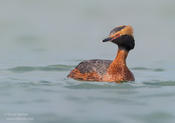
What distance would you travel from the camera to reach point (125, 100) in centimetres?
1539

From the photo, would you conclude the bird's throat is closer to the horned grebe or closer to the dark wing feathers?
the horned grebe

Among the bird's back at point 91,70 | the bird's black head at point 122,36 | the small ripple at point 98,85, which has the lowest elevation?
the small ripple at point 98,85

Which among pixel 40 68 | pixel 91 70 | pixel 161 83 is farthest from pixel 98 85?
pixel 40 68

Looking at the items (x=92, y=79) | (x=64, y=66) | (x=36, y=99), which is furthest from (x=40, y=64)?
(x=36, y=99)

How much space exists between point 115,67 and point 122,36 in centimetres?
102

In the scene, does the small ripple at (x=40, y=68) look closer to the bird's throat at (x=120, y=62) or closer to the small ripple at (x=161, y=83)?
the bird's throat at (x=120, y=62)

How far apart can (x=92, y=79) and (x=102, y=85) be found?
102 cm

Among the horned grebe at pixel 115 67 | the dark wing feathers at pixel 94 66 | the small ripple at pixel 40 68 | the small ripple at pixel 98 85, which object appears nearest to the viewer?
the small ripple at pixel 98 85

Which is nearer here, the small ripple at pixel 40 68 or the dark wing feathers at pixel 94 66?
the dark wing feathers at pixel 94 66

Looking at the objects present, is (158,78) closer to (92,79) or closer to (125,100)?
(92,79)

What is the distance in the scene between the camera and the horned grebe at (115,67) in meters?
18.5

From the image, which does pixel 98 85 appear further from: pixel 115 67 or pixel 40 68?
pixel 40 68

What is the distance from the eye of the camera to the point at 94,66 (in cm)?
1902

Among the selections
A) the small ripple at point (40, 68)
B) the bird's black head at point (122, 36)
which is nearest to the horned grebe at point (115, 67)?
the bird's black head at point (122, 36)
